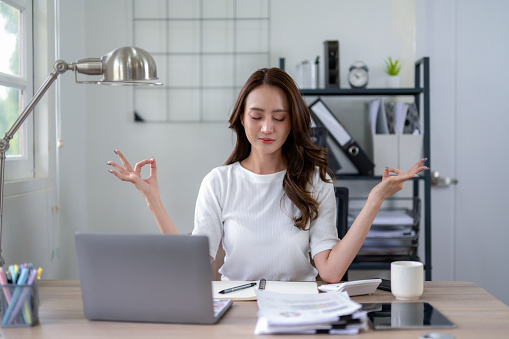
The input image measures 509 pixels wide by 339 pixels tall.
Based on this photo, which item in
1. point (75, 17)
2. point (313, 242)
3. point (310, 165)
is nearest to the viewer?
point (313, 242)

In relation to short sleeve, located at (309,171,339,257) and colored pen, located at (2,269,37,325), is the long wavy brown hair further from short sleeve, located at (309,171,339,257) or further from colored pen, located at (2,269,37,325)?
colored pen, located at (2,269,37,325)

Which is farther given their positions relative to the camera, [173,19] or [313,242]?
[173,19]

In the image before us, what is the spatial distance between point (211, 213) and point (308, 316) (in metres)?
0.74

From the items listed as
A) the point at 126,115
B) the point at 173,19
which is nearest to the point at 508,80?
the point at 173,19

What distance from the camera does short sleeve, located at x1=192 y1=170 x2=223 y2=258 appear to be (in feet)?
5.83

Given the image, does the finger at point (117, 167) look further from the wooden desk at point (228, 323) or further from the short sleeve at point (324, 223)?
the short sleeve at point (324, 223)

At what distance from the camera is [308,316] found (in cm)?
113

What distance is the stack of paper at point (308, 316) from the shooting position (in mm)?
1117

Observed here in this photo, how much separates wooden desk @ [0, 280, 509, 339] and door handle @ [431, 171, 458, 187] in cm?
150

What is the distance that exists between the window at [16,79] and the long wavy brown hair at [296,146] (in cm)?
85

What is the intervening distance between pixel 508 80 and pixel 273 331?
2311mm

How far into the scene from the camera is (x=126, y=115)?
283 cm

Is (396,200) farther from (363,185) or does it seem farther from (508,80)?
(508,80)

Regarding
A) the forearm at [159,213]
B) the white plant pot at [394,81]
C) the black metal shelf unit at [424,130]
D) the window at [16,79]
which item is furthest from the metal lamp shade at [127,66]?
the white plant pot at [394,81]
